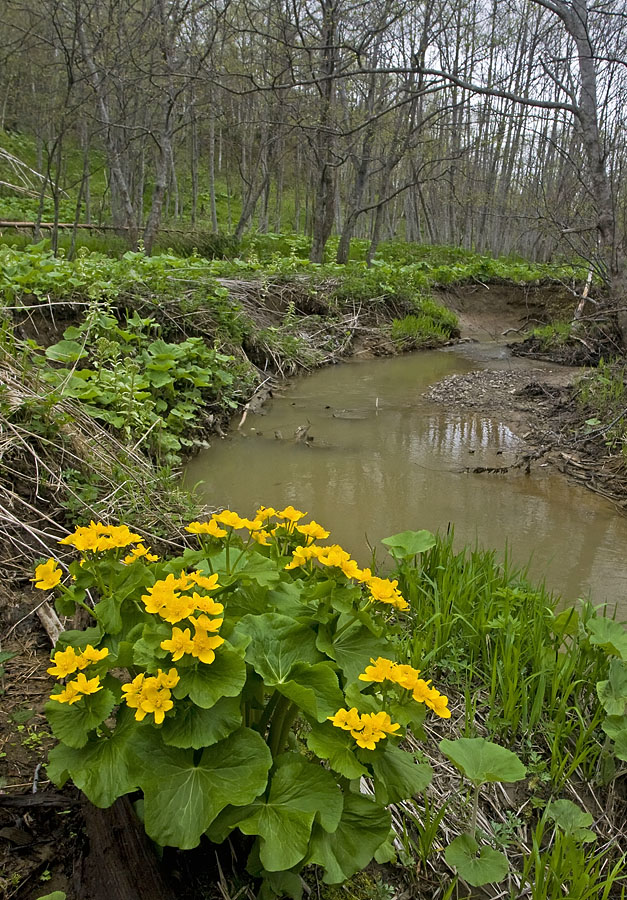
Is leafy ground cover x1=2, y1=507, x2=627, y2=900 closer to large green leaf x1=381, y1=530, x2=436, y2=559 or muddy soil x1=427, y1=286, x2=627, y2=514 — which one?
large green leaf x1=381, y1=530, x2=436, y2=559

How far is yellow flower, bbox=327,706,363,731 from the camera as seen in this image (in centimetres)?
111

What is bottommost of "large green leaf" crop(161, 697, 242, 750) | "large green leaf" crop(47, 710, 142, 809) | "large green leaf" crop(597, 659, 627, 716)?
"large green leaf" crop(597, 659, 627, 716)

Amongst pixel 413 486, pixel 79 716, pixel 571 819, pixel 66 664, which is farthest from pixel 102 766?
pixel 413 486

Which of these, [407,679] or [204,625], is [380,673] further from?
[204,625]

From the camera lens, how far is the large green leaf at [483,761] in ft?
4.53

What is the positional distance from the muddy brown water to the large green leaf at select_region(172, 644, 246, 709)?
6.08 feet

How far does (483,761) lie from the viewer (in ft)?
4.74

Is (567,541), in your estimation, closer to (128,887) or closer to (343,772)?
(343,772)

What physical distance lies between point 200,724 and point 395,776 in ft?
1.40

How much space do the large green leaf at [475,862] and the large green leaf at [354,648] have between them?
1.52 ft

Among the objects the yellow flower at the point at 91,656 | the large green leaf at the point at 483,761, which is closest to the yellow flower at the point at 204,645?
the yellow flower at the point at 91,656

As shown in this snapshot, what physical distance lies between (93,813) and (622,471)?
4.37 m

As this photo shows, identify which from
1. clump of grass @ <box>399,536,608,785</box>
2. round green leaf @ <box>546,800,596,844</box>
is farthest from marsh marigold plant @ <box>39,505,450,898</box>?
clump of grass @ <box>399,536,608,785</box>

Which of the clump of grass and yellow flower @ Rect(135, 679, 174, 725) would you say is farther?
A: the clump of grass
